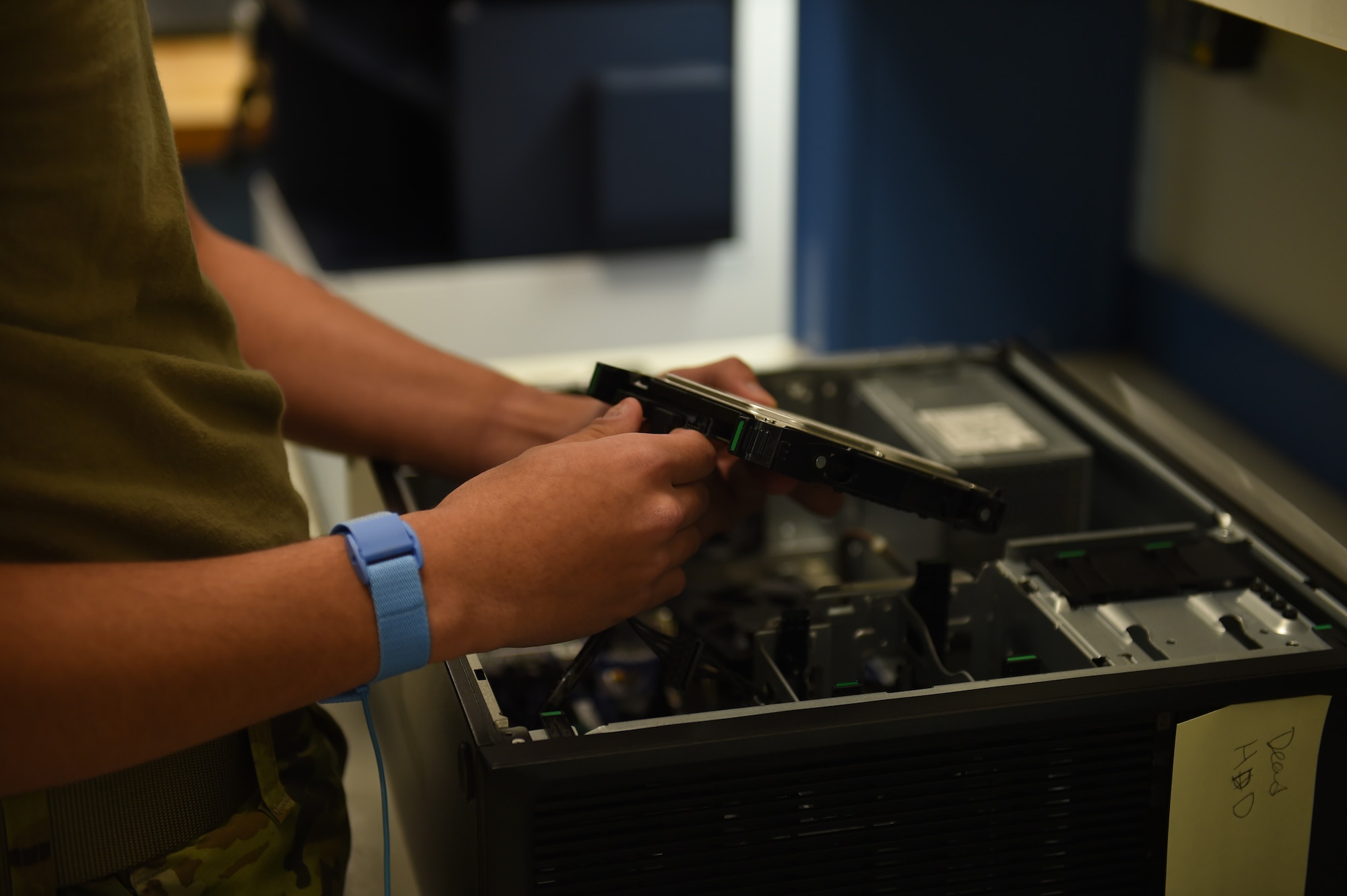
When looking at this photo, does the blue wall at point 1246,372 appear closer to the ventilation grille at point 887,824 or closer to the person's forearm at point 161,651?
the ventilation grille at point 887,824

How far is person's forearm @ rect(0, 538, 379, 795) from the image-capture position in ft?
1.58

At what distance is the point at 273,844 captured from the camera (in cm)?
64

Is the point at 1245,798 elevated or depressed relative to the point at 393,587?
depressed

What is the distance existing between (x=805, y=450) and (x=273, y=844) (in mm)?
308

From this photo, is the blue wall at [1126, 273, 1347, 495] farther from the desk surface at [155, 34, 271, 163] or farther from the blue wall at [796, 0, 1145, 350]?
the desk surface at [155, 34, 271, 163]

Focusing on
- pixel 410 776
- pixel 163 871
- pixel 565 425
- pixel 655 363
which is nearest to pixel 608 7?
pixel 655 363

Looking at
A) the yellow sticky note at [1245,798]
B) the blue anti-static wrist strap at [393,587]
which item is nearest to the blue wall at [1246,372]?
the yellow sticky note at [1245,798]

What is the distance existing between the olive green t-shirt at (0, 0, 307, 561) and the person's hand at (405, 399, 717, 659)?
0.11 m

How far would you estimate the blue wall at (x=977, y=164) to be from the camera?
1212mm

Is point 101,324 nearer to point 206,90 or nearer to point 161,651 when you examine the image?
point 161,651

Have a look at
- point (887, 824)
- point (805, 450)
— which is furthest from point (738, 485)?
point (887, 824)

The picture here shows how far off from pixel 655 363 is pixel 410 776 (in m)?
0.80

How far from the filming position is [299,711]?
0.69m

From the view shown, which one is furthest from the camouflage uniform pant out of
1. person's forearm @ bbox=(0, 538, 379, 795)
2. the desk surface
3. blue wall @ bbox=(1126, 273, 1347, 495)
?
the desk surface
